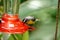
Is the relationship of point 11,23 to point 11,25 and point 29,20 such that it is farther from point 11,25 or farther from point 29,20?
point 29,20

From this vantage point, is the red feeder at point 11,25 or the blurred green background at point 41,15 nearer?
the red feeder at point 11,25

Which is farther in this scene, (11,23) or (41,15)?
(41,15)

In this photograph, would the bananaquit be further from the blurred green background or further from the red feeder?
the red feeder

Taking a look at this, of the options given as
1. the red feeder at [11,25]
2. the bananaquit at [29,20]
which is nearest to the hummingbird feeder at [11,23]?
the red feeder at [11,25]

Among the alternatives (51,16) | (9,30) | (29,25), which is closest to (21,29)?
(9,30)

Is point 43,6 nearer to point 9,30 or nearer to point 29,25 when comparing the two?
point 29,25

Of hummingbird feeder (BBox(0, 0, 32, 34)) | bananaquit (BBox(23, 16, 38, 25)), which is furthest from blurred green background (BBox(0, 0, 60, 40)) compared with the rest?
hummingbird feeder (BBox(0, 0, 32, 34))

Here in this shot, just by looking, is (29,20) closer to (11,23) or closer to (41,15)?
(41,15)

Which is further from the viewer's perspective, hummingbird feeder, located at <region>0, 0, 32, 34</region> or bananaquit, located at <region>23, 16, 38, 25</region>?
bananaquit, located at <region>23, 16, 38, 25</region>

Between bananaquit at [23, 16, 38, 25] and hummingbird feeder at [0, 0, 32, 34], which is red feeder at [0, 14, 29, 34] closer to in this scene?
hummingbird feeder at [0, 0, 32, 34]

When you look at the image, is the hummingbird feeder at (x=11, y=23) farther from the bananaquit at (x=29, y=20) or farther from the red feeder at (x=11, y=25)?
the bananaquit at (x=29, y=20)

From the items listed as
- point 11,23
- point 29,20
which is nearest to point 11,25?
point 11,23
